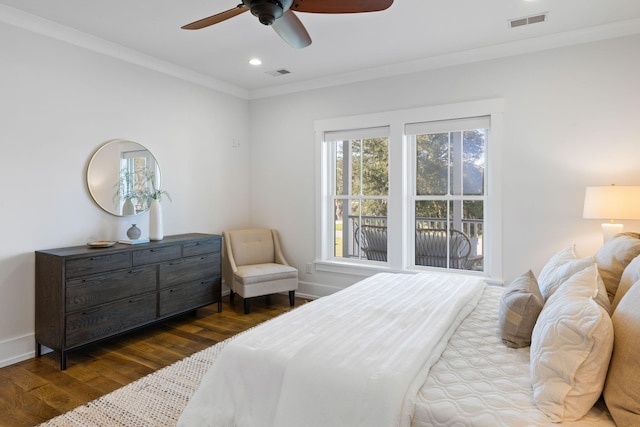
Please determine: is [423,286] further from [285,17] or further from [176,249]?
[176,249]

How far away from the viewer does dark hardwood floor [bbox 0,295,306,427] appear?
93.5 inches

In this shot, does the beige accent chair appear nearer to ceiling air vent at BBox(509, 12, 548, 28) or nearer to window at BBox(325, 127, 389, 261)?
window at BBox(325, 127, 389, 261)

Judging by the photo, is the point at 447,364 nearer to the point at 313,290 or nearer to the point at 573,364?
the point at 573,364

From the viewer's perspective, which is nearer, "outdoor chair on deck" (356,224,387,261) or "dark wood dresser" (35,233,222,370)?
"dark wood dresser" (35,233,222,370)

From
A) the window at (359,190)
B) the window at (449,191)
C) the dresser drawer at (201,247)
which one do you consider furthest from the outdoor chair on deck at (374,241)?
the dresser drawer at (201,247)

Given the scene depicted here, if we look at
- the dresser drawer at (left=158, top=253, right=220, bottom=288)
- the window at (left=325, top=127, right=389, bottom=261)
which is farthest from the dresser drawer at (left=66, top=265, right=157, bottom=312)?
the window at (left=325, top=127, right=389, bottom=261)

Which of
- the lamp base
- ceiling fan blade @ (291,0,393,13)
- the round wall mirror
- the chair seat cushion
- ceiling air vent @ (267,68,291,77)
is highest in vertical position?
ceiling air vent @ (267,68,291,77)

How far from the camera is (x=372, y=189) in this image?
451 cm

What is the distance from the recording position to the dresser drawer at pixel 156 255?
11.2 ft

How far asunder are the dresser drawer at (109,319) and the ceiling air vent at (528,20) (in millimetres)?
3968

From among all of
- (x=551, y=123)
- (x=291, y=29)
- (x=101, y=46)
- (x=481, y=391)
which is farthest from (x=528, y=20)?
(x=101, y=46)

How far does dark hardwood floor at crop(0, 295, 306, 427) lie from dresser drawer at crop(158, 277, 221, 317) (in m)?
0.19

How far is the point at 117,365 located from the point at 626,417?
3129 millimetres

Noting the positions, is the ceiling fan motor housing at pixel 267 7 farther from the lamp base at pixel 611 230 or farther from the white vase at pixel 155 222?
the lamp base at pixel 611 230
